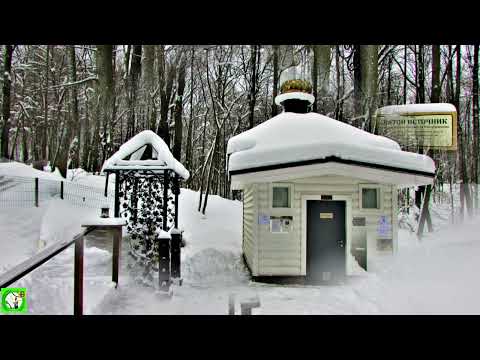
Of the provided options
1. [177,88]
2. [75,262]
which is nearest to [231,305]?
[75,262]

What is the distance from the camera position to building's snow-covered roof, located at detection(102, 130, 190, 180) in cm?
363

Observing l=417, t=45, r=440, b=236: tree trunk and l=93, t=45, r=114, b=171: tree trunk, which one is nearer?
l=417, t=45, r=440, b=236: tree trunk

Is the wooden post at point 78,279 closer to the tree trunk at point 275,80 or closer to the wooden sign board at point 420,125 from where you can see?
the tree trunk at point 275,80

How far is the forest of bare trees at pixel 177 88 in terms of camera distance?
10.8 feet

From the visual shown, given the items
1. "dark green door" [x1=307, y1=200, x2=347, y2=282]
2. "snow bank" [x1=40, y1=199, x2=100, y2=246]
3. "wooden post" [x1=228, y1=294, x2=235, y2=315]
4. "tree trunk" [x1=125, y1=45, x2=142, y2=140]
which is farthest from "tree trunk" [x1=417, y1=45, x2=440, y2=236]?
"snow bank" [x1=40, y1=199, x2=100, y2=246]

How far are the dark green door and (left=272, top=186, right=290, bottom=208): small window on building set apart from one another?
10.1 inches

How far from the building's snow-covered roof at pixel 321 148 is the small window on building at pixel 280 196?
472 millimetres

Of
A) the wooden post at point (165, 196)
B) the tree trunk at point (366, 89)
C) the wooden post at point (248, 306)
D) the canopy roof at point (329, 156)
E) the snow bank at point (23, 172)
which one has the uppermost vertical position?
the tree trunk at point (366, 89)

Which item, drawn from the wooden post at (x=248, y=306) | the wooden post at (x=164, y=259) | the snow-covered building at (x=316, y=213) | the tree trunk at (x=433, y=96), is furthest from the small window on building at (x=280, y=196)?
the wooden post at (x=248, y=306)

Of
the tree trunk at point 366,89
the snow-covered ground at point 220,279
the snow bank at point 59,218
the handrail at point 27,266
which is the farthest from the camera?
the tree trunk at point 366,89

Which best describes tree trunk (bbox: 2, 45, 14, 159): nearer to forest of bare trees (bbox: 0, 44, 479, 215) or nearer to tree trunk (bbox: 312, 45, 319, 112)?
forest of bare trees (bbox: 0, 44, 479, 215)
